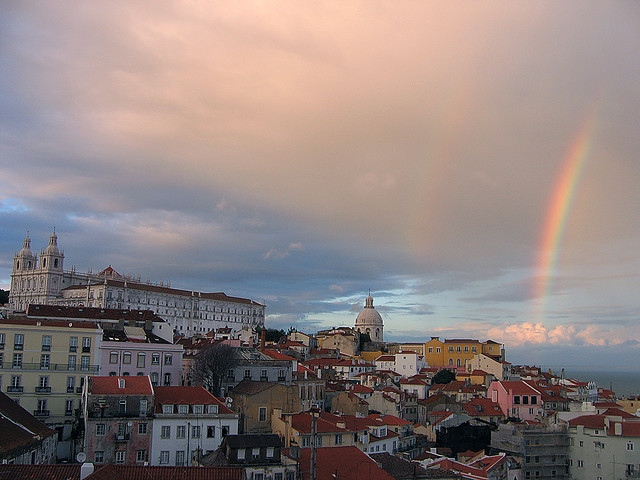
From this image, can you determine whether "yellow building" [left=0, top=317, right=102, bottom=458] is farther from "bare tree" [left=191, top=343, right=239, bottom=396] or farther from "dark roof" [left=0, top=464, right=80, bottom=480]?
"dark roof" [left=0, top=464, right=80, bottom=480]

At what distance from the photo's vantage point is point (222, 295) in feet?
642

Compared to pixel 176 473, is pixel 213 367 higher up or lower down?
higher up

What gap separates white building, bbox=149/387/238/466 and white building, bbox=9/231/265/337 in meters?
118

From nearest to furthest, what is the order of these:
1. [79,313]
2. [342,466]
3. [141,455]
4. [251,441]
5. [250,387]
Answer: [251,441] < [342,466] < [141,455] < [250,387] < [79,313]

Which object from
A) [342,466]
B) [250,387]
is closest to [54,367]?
[250,387]

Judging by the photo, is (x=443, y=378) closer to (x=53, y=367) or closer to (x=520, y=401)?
(x=520, y=401)

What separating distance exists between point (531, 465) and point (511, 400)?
15.8 metres

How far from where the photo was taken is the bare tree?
60.3 meters

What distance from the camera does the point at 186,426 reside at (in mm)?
43750

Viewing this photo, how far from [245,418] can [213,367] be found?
9.03m

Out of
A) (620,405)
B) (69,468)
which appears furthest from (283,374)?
(620,405)

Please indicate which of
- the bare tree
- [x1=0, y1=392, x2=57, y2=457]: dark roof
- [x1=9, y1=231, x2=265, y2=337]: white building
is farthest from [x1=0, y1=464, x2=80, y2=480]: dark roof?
[x1=9, y1=231, x2=265, y2=337]: white building

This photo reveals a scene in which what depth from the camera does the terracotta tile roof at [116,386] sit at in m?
43.3

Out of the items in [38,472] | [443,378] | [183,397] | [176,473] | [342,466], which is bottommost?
[342,466]
